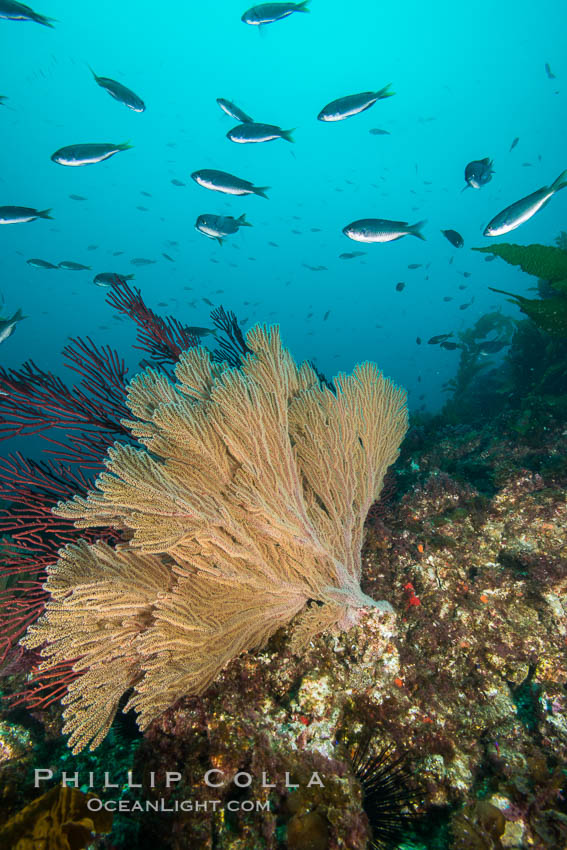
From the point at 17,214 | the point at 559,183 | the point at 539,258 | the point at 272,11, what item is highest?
the point at 272,11

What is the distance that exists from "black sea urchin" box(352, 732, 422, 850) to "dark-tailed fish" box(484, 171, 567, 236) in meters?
5.64

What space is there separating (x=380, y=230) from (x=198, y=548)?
5.73 m

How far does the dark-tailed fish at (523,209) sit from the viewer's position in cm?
470

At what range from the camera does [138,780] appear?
2568mm

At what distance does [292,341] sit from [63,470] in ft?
289

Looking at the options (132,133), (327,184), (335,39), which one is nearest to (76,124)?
(132,133)

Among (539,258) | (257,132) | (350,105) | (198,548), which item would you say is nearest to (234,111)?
(257,132)

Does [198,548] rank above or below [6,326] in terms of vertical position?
below

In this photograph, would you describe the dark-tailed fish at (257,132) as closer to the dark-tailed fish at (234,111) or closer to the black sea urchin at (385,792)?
the dark-tailed fish at (234,111)

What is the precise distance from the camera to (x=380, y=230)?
6.01 m

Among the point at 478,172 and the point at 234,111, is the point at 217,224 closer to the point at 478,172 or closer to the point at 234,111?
the point at 234,111

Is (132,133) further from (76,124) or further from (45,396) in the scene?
(45,396)

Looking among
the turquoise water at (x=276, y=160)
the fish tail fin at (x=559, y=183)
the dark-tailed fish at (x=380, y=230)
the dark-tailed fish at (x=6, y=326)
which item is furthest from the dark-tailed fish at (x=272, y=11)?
the turquoise water at (x=276, y=160)

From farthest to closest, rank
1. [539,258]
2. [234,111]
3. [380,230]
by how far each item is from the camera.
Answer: [234,111] < [380,230] < [539,258]
